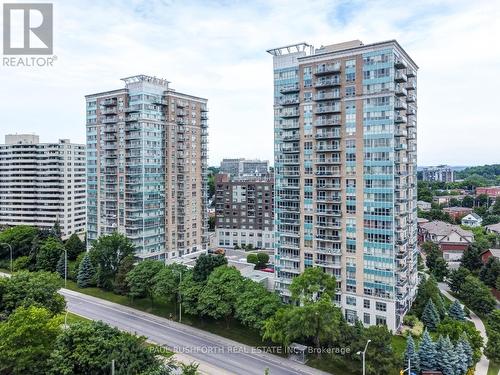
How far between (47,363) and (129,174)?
47255 mm

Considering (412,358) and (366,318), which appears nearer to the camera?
(412,358)

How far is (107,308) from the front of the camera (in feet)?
206

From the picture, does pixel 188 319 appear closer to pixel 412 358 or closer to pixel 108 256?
pixel 108 256

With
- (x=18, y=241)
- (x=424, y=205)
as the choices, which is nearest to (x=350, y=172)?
(x=18, y=241)

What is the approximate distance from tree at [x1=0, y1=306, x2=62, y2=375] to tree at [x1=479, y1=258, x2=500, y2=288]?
73291 millimetres

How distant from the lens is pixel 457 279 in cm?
6944

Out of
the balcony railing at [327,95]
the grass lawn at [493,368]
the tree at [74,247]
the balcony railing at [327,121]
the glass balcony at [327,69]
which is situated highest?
the glass balcony at [327,69]

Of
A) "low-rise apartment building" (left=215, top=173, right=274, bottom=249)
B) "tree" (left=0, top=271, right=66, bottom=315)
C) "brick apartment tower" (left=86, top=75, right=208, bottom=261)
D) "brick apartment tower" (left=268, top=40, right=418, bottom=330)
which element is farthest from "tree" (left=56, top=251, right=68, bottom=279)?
"low-rise apartment building" (left=215, top=173, right=274, bottom=249)

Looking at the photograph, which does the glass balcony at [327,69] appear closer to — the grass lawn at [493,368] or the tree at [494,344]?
the tree at [494,344]

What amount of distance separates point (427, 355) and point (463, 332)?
23.1 feet

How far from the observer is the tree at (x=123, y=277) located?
215 ft

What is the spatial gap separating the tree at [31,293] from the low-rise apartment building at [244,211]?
64.2m

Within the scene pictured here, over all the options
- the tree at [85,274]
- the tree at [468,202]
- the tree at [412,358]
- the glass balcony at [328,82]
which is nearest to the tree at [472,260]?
the tree at [412,358]

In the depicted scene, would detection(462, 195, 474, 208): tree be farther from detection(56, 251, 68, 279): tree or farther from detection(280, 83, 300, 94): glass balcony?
detection(56, 251, 68, 279): tree
